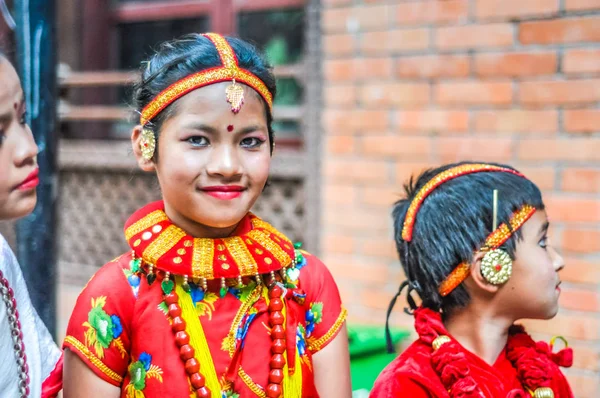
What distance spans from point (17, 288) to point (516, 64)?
8.14ft

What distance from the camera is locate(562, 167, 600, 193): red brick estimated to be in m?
3.29

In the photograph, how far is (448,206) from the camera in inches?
88.6

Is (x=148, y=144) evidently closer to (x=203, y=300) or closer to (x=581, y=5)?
(x=203, y=300)

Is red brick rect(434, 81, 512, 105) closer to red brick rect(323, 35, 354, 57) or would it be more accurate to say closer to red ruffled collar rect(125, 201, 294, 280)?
red brick rect(323, 35, 354, 57)

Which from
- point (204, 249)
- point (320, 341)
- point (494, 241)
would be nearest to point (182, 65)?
point (204, 249)

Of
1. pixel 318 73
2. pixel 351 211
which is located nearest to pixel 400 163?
pixel 351 211

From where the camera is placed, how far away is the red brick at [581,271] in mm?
3322

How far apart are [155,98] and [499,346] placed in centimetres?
128

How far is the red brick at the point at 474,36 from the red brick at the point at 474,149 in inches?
17.8

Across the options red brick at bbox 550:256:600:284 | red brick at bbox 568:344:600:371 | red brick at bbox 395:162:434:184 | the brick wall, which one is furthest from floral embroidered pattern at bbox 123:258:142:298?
red brick at bbox 568:344:600:371

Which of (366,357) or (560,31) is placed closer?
(366,357)

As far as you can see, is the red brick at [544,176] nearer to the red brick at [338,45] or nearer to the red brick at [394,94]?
the red brick at [394,94]

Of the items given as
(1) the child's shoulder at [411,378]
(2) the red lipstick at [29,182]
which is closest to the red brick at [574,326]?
(1) the child's shoulder at [411,378]

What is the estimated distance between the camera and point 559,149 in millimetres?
3375
